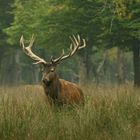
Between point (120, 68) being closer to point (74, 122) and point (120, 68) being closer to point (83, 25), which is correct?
point (83, 25)

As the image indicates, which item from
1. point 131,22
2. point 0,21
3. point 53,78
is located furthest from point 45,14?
point 53,78

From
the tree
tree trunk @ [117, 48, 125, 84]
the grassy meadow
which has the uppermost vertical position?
the tree

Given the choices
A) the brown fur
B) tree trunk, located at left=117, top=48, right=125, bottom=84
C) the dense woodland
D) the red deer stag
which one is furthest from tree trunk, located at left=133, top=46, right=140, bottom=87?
the red deer stag

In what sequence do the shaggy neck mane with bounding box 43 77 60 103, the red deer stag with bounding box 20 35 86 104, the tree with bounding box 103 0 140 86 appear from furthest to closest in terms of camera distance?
1. the tree with bounding box 103 0 140 86
2. the shaggy neck mane with bounding box 43 77 60 103
3. the red deer stag with bounding box 20 35 86 104

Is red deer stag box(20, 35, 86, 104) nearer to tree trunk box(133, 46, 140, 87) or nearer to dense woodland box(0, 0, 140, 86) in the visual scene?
dense woodland box(0, 0, 140, 86)

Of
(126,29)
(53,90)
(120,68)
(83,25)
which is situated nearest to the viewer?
(53,90)

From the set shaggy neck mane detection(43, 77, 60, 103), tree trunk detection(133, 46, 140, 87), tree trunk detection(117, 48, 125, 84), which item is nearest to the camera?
shaggy neck mane detection(43, 77, 60, 103)

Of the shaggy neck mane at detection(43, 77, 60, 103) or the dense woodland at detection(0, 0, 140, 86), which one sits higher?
the dense woodland at detection(0, 0, 140, 86)

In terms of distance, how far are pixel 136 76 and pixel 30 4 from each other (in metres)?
10.4

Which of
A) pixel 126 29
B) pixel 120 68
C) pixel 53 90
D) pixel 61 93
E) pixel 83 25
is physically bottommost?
pixel 120 68

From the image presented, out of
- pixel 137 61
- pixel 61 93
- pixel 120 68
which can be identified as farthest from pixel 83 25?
pixel 61 93

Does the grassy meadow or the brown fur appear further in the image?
the brown fur

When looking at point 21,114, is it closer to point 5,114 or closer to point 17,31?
point 5,114

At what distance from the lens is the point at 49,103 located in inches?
422
